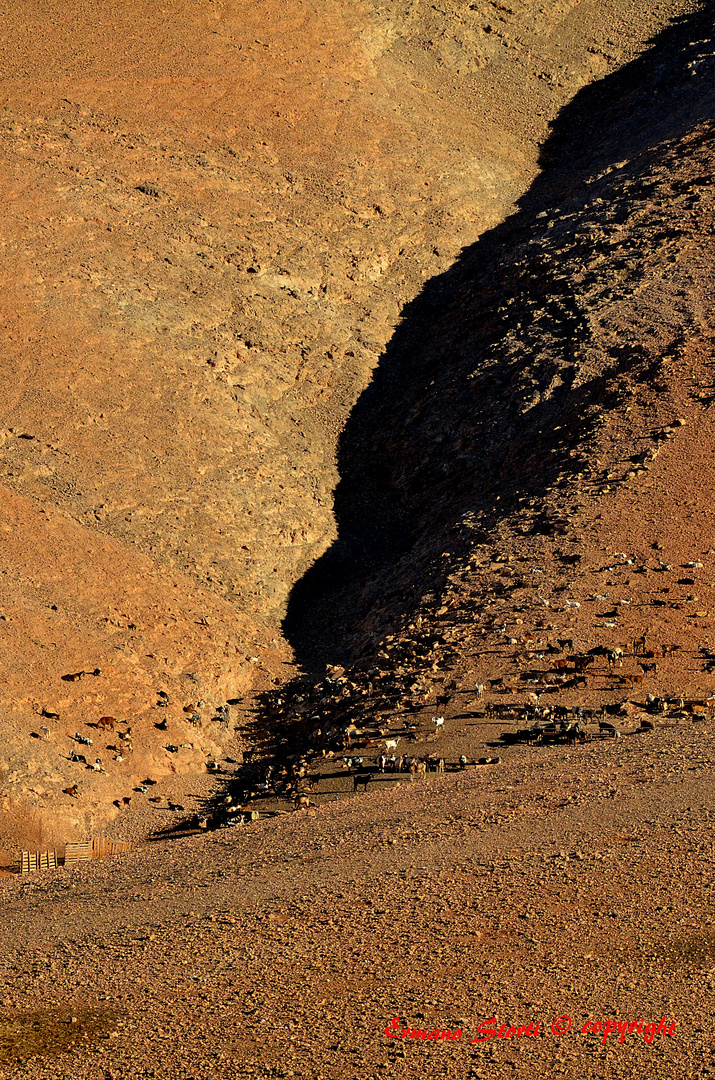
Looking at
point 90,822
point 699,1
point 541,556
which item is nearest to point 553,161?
point 699,1

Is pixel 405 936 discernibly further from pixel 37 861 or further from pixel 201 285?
pixel 201 285

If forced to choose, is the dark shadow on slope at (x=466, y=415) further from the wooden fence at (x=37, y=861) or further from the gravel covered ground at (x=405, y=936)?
the gravel covered ground at (x=405, y=936)

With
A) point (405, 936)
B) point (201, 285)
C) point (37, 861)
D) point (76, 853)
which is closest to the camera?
point (405, 936)

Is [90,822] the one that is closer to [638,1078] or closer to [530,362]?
[638,1078]

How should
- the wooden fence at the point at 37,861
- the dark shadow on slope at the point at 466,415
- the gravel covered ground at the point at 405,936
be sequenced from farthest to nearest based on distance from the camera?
the dark shadow on slope at the point at 466,415
the wooden fence at the point at 37,861
the gravel covered ground at the point at 405,936

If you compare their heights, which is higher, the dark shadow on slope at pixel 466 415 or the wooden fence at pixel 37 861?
the dark shadow on slope at pixel 466 415

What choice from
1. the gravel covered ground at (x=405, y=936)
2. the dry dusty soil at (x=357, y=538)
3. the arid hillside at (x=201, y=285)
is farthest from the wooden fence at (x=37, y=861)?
the gravel covered ground at (x=405, y=936)

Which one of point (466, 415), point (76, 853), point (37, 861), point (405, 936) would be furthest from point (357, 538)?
point (405, 936)
